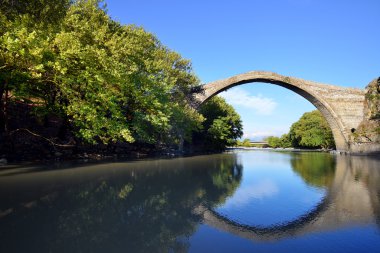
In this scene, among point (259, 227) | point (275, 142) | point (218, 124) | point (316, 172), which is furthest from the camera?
point (275, 142)

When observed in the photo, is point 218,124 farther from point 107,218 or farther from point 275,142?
point 275,142

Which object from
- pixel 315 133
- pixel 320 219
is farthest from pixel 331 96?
pixel 320 219

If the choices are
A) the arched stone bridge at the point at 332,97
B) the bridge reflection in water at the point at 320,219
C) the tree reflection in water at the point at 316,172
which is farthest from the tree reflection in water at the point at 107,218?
the arched stone bridge at the point at 332,97

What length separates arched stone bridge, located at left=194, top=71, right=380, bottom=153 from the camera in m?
46.6

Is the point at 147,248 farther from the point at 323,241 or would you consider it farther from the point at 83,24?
the point at 83,24

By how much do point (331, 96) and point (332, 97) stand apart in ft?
0.78

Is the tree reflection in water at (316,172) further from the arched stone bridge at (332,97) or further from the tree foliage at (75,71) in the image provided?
the arched stone bridge at (332,97)

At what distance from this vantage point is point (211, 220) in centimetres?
752

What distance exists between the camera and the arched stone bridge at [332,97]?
153 ft

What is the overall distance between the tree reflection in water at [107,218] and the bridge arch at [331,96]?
36669 mm

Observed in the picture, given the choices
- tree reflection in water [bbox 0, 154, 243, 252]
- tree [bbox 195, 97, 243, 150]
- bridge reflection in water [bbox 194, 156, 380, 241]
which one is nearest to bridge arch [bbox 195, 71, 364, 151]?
tree [bbox 195, 97, 243, 150]

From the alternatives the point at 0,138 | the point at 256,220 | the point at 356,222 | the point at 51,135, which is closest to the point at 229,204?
the point at 256,220

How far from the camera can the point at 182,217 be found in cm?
779

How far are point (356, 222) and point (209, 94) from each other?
38.2 metres
